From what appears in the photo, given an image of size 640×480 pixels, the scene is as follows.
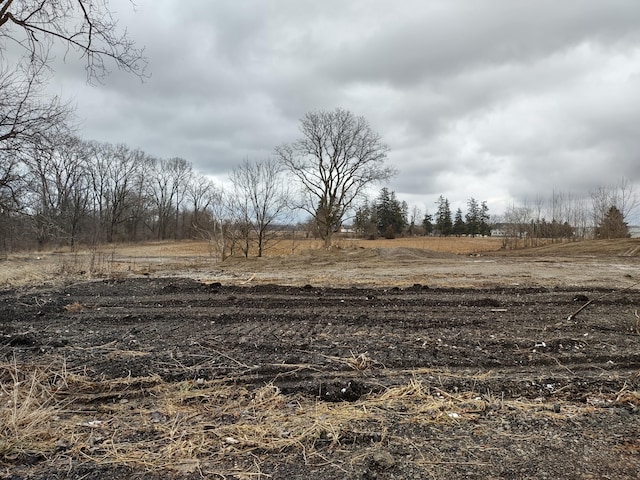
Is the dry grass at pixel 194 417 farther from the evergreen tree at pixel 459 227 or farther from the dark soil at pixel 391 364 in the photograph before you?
the evergreen tree at pixel 459 227

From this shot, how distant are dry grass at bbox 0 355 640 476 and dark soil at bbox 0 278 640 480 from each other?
1.6 inches

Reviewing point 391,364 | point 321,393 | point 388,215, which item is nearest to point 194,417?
point 321,393

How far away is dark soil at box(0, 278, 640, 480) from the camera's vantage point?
2.73m

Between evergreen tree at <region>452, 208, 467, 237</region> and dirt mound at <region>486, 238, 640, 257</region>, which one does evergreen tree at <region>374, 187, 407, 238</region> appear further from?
dirt mound at <region>486, 238, 640, 257</region>

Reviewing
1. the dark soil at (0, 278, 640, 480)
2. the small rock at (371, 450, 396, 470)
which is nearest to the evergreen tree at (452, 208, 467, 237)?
the dark soil at (0, 278, 640, 480)

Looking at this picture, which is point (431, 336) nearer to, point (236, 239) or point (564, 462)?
point (564, 462)

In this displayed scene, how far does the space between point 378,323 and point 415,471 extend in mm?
4590

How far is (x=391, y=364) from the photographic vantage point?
16.0 feet

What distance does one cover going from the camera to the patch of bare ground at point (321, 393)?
277 centimetres

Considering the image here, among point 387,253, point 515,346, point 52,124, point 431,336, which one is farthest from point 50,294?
point 387,253

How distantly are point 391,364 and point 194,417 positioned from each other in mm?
2413

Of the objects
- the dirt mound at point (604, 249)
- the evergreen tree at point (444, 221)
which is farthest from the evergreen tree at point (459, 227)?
the dirt mound at point (604, 249)

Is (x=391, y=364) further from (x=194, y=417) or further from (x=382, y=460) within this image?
(x=194, y=417)

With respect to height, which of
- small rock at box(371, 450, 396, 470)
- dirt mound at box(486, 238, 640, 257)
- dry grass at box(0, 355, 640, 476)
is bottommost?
dry grass at box(0, 355, 640, 476)
